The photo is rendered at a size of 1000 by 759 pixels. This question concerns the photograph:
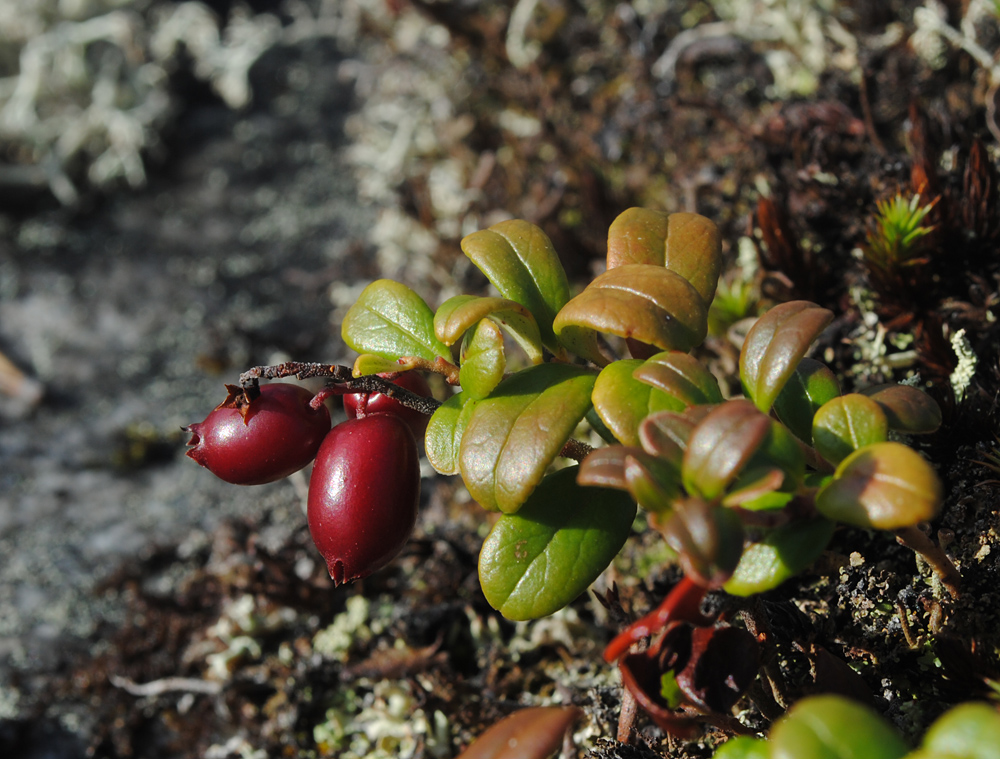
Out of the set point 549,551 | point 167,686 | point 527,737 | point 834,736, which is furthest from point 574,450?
point 167,686

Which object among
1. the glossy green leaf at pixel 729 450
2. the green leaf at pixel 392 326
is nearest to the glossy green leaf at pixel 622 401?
the glossy green leaf at pixel 729 450

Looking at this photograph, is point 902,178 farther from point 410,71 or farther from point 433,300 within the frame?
point 410,71

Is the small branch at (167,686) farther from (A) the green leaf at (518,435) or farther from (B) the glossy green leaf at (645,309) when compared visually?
(B) the glossy green leaf at (645,309)

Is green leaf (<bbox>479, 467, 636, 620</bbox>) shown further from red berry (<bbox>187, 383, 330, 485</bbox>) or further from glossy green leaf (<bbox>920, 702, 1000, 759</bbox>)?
glossy green leaf (<bbox>920, 702, 1000, 759</bbox>)

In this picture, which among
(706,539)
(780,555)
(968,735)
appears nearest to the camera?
(968,735)

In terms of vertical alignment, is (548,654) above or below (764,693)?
below

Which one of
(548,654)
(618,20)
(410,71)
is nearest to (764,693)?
(548,654)

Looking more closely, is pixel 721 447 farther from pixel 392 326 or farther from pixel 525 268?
pixel 392 326
